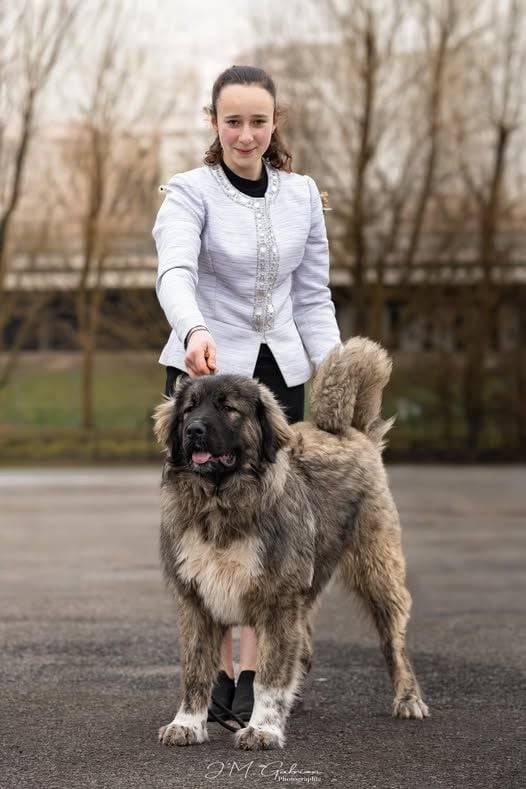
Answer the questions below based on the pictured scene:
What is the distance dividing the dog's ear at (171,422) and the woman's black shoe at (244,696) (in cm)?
117

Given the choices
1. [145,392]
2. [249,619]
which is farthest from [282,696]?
[145,392]

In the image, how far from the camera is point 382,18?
2469cm

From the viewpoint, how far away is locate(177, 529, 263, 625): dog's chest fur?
192 inches

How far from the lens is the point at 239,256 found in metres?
5.45

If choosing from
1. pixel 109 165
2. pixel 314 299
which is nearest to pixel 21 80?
pixel 109 165

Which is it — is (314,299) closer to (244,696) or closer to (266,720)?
(244,696)

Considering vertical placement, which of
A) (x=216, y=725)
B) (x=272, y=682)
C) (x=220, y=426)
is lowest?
(x=216, y=725)

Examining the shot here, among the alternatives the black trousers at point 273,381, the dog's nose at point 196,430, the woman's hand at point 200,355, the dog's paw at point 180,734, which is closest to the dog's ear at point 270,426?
the woman's hand at point 200,355

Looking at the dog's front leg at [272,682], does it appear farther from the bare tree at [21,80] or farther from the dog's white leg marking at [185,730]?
the bare tree at [21,80]

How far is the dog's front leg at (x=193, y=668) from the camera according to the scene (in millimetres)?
4984

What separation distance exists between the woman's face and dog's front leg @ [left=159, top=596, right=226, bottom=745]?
6.04 feet

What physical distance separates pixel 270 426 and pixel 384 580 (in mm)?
1180
